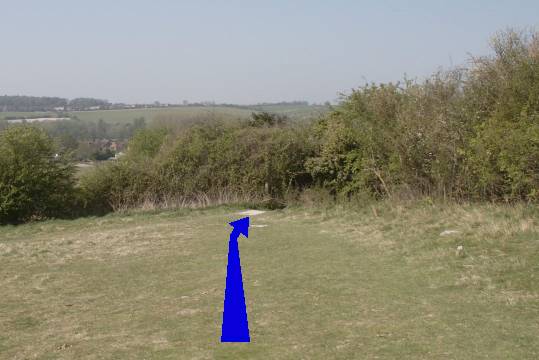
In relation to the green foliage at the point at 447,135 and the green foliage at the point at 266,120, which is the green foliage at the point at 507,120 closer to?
the green foliage at the point at 447,135

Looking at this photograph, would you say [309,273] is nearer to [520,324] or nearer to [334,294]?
[334,294]

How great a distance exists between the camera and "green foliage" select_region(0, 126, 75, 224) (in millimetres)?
21578

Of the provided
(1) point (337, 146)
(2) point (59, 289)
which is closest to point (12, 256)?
(2) point (59, 289)

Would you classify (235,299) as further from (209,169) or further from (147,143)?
(147,143)

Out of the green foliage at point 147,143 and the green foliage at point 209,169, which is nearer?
the green foliage at point 209,169

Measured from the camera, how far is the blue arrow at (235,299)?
19.0 feet

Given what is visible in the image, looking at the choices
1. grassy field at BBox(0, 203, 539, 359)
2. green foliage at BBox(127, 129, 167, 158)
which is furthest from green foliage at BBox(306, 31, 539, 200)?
green foliage at BBox(127, 129, 167, 158)

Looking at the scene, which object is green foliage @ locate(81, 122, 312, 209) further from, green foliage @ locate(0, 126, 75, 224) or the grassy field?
the grassy field

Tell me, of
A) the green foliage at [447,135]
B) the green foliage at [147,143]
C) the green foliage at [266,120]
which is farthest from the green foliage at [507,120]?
the green foliage at [147,143]

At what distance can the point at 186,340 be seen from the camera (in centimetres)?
688

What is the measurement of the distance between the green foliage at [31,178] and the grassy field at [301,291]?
6.34 meters

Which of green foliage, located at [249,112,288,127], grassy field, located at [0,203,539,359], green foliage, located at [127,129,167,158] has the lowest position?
grassy field, located at [0,203,539,359]

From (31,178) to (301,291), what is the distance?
16.1 meters

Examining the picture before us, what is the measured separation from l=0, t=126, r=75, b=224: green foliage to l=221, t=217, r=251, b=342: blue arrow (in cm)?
1699
